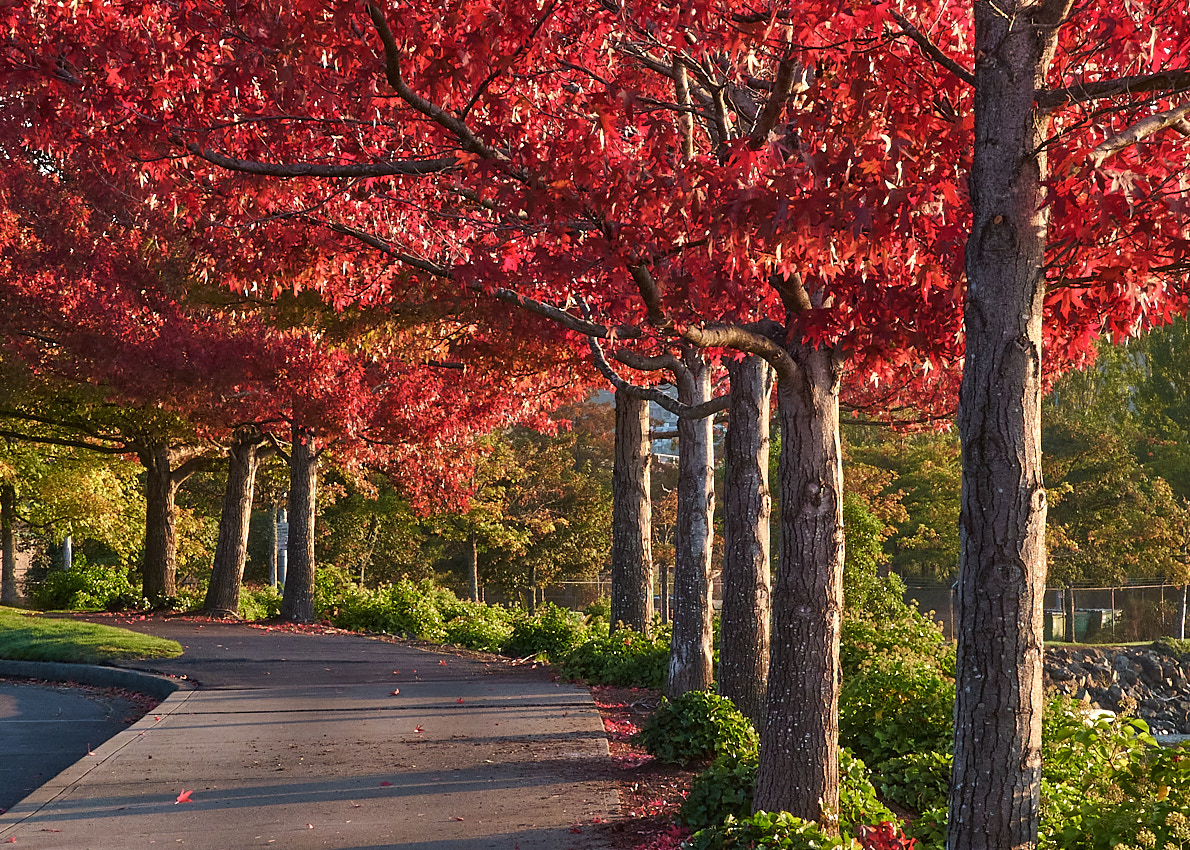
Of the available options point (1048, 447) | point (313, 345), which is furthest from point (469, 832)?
point (1048, 447)

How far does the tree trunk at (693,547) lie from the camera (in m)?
10.2

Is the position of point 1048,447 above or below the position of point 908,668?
above

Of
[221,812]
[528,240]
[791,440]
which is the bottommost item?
[221,812]

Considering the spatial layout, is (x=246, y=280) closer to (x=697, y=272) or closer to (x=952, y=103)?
(x=697, y=272)

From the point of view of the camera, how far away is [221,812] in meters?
6.62

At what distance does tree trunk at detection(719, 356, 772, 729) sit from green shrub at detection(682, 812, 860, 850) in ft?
11.3

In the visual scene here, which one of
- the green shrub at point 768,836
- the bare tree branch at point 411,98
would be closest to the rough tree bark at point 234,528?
the bare tree branch at point 411,98

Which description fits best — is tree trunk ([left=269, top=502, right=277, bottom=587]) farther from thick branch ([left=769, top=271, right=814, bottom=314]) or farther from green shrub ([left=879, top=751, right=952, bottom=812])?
thick branch ([left=769, top=271, right=814, bottom=314])

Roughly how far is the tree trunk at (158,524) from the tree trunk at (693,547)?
50.9 ft

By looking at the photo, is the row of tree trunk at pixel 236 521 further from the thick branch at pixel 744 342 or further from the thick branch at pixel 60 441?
the thick branch at pixel 744 342

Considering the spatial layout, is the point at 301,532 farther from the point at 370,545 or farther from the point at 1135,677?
the point at 1135,677

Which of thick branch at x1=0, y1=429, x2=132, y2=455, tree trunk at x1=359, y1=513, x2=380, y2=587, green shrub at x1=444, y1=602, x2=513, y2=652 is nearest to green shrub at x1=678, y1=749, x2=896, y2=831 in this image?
green shrub at x1=444, y1=602, x2=513, y2=652

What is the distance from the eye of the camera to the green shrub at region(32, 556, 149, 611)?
24.0 m

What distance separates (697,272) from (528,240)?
2361 millimetres
